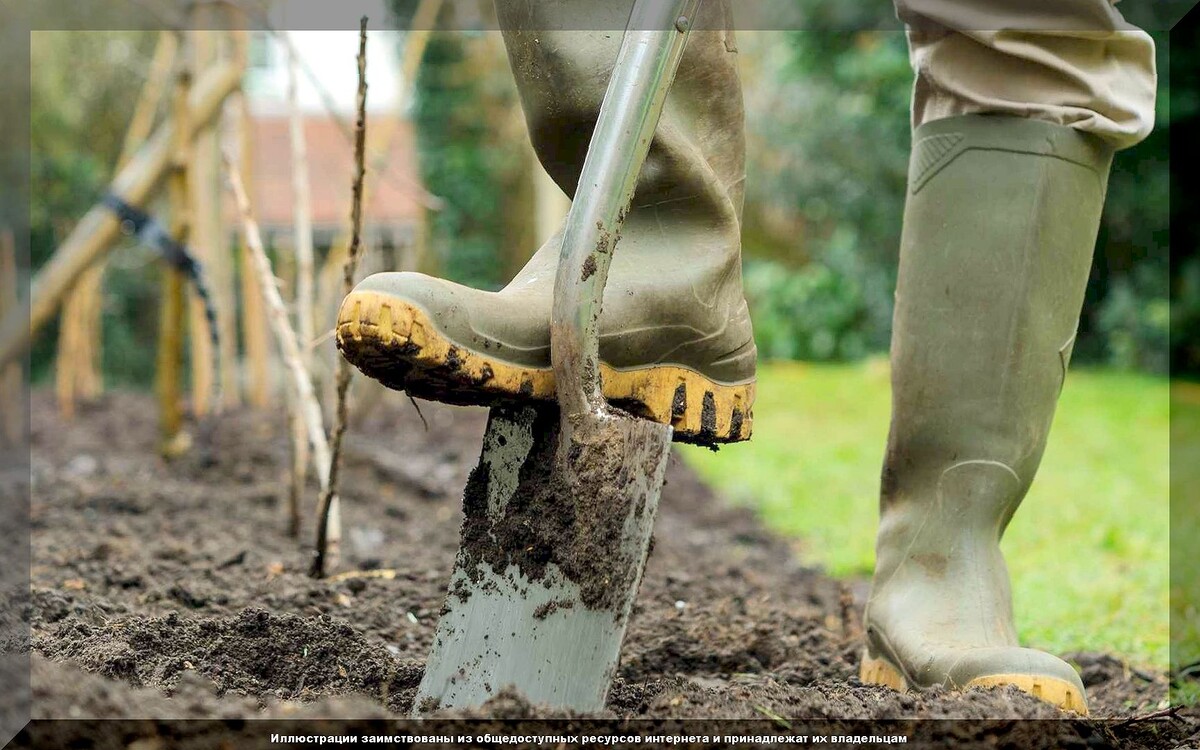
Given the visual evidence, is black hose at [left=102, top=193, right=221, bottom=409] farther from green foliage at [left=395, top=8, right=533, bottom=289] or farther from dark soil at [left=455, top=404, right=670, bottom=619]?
green foliage at [left=395, top=8, right=533, bottom=289]

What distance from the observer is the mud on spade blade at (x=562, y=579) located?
128cm

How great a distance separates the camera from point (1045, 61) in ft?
5.38

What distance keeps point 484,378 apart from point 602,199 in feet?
0.80

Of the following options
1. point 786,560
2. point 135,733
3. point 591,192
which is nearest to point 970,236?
point 591,192

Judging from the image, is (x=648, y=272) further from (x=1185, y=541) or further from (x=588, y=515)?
(x=1185, y=541)

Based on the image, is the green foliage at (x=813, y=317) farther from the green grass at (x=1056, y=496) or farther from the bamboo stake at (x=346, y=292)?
the bamboo stake at (x=346, y=292)

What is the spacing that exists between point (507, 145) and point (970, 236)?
10.7 metres

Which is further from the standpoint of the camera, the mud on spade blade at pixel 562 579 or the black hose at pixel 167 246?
the black hose at pixel 167 246

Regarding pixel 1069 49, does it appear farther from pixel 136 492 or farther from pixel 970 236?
pixel 136 492

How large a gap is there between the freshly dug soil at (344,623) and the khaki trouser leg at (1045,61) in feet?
2.74

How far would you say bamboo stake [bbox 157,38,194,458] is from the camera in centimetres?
387

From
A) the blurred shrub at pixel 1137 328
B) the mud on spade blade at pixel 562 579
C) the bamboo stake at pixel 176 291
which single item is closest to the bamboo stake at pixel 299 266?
the bamboo stake at pixel 176 291

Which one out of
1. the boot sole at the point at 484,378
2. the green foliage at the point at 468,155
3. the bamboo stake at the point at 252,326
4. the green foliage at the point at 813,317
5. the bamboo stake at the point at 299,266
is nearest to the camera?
the boot sole at the point at 484,378

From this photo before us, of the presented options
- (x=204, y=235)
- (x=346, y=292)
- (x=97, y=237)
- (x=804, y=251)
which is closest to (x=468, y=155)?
(x=804, y=251)
